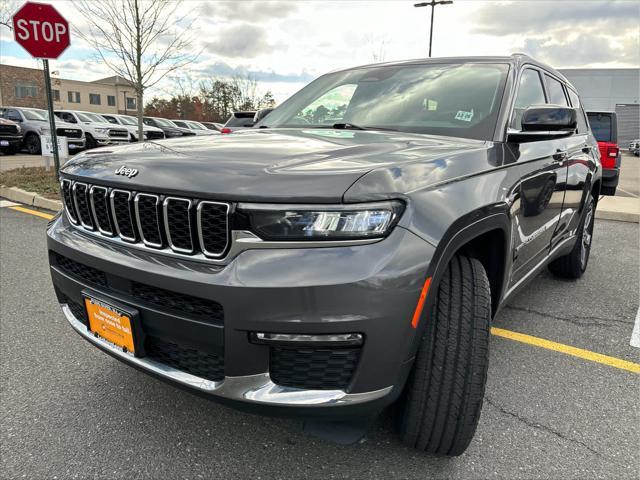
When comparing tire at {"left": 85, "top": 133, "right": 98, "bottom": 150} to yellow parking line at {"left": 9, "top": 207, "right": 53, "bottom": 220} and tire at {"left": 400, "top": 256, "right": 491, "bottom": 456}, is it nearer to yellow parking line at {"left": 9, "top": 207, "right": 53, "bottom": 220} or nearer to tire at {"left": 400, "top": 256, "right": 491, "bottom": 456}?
yellow parking line at {"left": 9, "top": 207, "right": 53, "bottom": 220}

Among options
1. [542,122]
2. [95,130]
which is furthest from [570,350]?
[95,130]

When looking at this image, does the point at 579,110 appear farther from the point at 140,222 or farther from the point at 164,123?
the point at 164,123

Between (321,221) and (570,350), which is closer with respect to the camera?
(321,221)

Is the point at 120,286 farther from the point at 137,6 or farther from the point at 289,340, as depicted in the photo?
the point at 137,6

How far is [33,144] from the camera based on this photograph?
16.7 meters

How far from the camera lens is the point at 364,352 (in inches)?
56.9

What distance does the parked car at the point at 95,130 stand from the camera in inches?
667

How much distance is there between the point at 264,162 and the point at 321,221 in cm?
36

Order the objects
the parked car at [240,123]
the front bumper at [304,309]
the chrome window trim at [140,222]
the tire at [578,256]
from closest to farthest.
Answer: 1. the front bumper at [304,309]
2. the chrome window trim at [140,222]
3. the parked car at [240,123]
4. the tire at [578,256]

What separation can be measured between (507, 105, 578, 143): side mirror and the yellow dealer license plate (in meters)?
1.90

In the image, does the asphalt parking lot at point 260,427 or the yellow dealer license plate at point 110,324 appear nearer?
the yellow dealer license plate at point 110,324

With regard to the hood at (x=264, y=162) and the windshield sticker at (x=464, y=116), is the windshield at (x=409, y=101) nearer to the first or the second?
the windshield sticker at (x=464, y=116)

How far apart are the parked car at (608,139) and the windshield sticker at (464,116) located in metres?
5.71

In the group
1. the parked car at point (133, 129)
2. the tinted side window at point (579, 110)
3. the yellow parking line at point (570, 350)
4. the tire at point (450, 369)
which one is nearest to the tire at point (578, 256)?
the tinted side window at point (579, 110)
